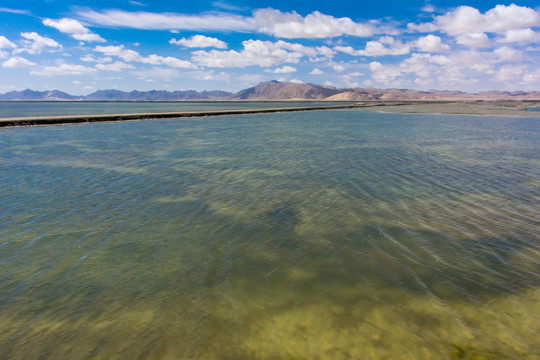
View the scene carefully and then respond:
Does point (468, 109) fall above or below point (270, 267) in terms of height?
above

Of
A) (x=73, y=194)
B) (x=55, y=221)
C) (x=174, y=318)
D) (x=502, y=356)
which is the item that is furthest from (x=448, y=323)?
(x=73, y=194)

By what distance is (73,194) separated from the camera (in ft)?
43.8

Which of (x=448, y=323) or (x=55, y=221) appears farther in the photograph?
(x=55, y=221)

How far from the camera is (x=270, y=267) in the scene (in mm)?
7555

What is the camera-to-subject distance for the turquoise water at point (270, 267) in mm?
5305

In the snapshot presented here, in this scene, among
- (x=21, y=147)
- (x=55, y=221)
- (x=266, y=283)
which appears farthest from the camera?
(x=21, y=147)

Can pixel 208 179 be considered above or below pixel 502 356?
above

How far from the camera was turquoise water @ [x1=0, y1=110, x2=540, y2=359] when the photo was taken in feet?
17.4

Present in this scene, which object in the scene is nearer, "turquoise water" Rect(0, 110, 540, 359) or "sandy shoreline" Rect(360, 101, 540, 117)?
"turquoise water" Rect(0, 110, 540, 359)

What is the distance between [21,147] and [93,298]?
28.6m

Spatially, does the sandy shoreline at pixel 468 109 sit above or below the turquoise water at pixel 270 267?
above

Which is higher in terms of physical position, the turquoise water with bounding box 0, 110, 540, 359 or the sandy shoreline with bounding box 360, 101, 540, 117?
the sandy shoreline with bounding box 360, 101, 540, 117

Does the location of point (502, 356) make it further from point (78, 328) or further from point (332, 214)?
point (78, 328)

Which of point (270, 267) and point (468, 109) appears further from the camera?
point (468, 109)
